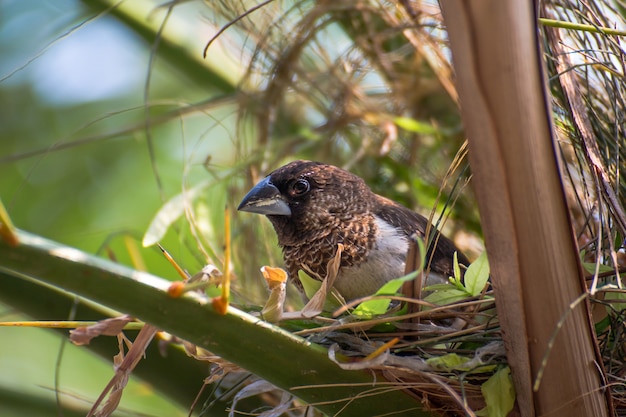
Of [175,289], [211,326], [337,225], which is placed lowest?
[337,225]

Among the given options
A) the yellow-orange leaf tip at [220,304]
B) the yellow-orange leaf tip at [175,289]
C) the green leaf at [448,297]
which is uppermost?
the yellow-orange leaf tip at [175,289]

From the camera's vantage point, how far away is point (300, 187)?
2.74 metres

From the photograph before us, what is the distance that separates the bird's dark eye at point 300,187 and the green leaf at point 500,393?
1.22m

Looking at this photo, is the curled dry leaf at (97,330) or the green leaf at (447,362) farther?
the green leaf at (447,362)

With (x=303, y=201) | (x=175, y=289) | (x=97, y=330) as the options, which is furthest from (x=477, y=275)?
(x=303, y=201)

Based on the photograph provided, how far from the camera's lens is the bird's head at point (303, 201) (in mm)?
2670

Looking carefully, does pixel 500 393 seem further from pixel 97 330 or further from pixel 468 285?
pixel 97 330

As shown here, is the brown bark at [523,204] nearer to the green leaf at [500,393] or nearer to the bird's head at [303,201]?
the green leaf at [500,393]

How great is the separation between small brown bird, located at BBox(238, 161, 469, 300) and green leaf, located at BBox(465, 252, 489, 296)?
22.7 inches

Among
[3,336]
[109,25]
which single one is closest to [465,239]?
[109,25]

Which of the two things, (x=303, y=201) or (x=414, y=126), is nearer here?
(x=303, y=201)

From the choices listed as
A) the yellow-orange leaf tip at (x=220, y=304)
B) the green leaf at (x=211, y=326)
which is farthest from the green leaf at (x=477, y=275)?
the yellow-orange leaf tip at (x=220, y=304)

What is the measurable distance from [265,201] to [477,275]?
3.29 ft

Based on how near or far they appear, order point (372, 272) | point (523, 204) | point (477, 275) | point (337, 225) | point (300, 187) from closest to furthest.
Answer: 1. point (523, 204)
2. point (477, 275)
3. point (372, 272)
4. point (337, 225)
5. point (300, 187)
